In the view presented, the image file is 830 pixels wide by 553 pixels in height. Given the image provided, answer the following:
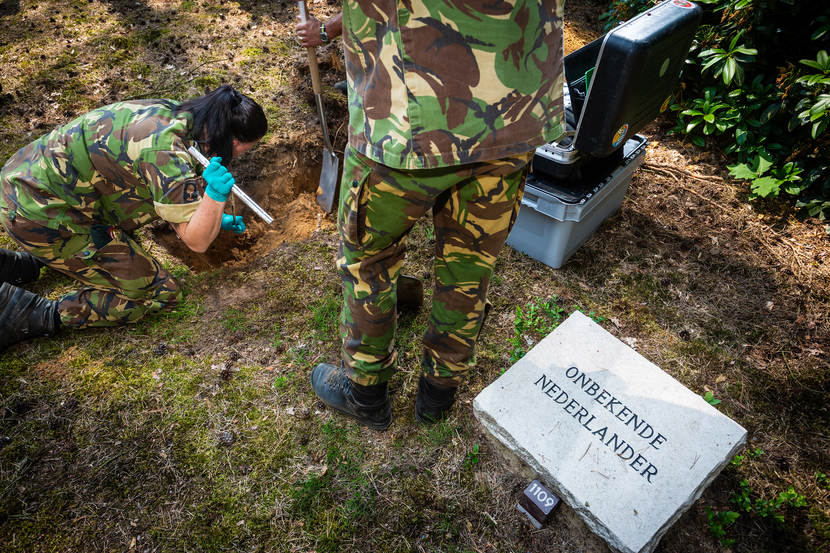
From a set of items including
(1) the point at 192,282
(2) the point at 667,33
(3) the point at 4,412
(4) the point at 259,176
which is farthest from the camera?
(4) the point at 259,176

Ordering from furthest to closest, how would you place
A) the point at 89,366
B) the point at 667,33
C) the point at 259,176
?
the point at 259,176
the point at 89,366
the point at 667,33

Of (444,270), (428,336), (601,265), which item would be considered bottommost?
(601,265)

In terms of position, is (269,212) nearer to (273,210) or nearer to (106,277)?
(273,210)

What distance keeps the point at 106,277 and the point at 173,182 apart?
896 mm

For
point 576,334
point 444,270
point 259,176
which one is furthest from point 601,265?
point 259,176

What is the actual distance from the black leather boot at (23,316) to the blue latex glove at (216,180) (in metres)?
1.27

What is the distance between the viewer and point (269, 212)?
10.9 feet

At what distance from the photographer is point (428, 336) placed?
185 centimetres

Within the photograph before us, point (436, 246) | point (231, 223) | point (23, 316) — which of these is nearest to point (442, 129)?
point (436, 246)

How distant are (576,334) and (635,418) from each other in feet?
1.51

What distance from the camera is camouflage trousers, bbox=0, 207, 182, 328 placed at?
2.34m

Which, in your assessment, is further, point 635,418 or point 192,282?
point 192,282

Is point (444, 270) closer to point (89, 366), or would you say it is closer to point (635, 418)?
point (635, 418)

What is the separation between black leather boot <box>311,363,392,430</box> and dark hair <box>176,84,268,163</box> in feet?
3.71
